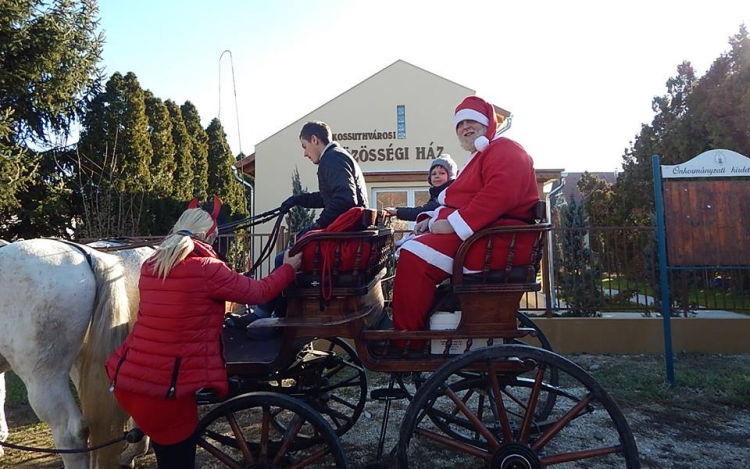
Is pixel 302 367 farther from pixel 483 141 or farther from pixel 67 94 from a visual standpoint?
pixel 67 94

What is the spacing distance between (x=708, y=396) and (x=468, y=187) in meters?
3.54

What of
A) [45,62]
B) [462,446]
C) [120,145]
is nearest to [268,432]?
[462,446]

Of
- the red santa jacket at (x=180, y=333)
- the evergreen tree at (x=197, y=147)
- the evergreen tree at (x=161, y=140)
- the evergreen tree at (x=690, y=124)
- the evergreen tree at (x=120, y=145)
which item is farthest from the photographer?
the evergreen tree at (x=197, y=147)

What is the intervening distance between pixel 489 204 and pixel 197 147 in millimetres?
17548

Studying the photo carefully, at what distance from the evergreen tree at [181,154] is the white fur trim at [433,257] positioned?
46.6 feet

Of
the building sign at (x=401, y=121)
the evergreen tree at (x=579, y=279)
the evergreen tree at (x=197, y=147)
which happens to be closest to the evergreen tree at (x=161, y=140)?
the evergreen tree at (x=197, y=147)

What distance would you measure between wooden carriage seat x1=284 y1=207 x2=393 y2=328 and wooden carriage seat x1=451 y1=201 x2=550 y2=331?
1.61 ft

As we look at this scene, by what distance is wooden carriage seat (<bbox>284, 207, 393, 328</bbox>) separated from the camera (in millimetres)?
2371

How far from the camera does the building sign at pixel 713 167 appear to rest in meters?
4.86

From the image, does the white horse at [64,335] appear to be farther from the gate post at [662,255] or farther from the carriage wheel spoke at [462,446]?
the gate post at [662,255]

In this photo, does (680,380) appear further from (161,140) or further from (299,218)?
(161,140)

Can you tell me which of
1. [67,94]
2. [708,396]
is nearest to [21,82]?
[67,94]

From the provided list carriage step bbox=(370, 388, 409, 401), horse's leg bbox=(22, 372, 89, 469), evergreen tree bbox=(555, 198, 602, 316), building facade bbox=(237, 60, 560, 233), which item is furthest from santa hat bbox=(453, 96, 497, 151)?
building facade bbox=(237, 60, 560, 233)

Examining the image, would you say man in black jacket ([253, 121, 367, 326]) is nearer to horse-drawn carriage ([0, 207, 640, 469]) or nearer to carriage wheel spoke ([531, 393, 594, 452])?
horse-drawn carriage ([0, 207, 640, 469])
